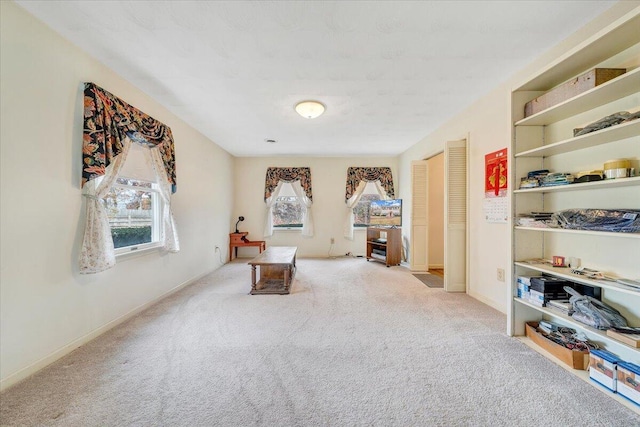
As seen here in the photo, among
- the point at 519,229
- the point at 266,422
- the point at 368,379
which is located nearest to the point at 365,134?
the point at 519,229

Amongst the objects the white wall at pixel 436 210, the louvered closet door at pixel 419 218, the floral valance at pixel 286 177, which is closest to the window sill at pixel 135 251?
the floral valance at pixel 286 177

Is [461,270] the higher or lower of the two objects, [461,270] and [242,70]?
the lower

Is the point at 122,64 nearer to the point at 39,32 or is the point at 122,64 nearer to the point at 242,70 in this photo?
the point at 39,32

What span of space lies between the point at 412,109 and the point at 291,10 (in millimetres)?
2117

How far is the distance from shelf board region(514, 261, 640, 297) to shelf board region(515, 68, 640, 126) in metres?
1.17

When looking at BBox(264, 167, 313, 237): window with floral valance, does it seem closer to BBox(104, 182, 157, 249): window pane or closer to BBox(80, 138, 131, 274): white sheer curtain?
BBox(104, 182, 157, 249): window pane

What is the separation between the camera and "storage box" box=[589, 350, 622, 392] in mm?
1425

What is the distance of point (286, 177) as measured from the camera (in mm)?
5879

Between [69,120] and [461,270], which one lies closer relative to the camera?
[69,120]

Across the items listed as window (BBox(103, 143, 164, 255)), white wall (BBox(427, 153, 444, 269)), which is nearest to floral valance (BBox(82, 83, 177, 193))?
window (BBox(103, 143, 164, 255))

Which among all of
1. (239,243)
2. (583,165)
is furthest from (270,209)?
(583,165)

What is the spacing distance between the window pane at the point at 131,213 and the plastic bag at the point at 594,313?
394cm

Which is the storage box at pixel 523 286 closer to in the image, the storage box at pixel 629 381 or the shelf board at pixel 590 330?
the shelf board at pixel 590 330

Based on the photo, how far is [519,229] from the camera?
2074 mm
